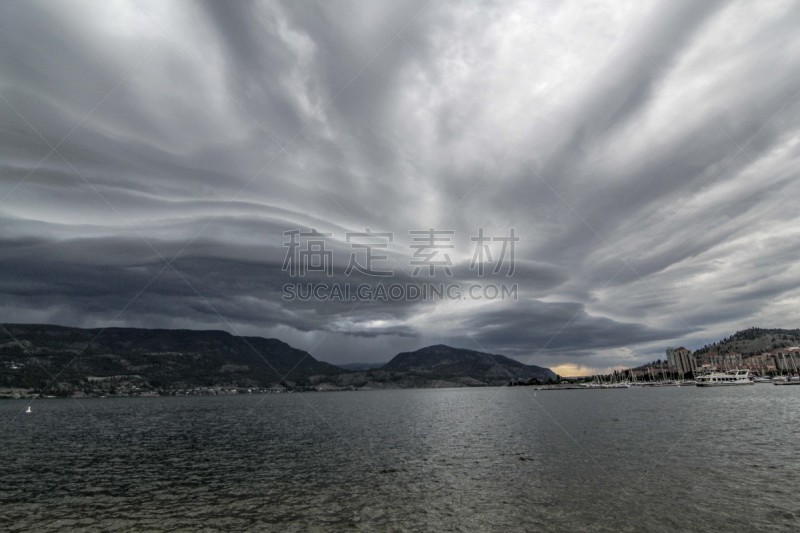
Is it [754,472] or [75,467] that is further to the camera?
[75,467]

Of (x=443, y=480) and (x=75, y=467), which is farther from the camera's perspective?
(x=75, y=467)

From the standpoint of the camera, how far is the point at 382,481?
43938mm

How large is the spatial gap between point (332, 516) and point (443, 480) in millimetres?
15477

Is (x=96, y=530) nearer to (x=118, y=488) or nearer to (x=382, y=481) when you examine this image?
(x=118, y=488)

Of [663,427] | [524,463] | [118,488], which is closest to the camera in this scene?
[118,488]

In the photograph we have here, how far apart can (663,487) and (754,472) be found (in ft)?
42.4

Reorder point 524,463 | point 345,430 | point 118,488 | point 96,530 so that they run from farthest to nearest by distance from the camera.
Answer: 1. point 345,430
2. point 524,463
3. point 118,488
4. point 96,530

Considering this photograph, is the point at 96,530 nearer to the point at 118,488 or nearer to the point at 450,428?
the point at 118,488

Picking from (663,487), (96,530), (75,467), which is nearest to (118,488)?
(96,530)

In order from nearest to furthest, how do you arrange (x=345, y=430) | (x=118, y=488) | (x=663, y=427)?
1. (x=118, y=488)
2. (x=663, y=427)
3. (x=345, y=430)

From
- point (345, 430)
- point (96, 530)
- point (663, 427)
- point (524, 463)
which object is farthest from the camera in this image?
point (345, 430)

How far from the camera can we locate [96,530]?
30094 mm

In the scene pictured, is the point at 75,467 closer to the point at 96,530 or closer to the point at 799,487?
the point at 96,530

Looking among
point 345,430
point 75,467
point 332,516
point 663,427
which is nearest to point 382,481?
point 332,516
